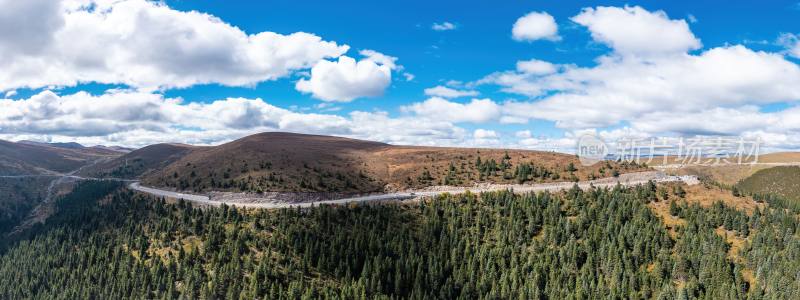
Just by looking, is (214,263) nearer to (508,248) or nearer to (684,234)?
(508,248)

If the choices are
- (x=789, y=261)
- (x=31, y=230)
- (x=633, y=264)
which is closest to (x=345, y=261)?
(x=633, y=264)

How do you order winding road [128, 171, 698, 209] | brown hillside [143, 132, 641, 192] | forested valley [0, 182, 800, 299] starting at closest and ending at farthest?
forested valley [0, 182, 800, 299] < winding road [128, 171, 698, 209] < brown hillside [143, 132, 641, 192]

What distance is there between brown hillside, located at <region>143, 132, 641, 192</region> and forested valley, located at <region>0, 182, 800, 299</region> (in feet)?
58.1

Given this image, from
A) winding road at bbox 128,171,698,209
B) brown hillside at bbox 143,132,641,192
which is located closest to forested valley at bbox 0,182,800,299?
winding road at bbox 128,171,698,209

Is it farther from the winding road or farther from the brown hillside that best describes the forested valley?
the brown hillside

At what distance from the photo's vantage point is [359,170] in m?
169

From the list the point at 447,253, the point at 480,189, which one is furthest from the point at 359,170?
the point at 447,253

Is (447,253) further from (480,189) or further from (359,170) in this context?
(359,170)

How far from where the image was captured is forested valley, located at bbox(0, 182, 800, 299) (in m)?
88.6

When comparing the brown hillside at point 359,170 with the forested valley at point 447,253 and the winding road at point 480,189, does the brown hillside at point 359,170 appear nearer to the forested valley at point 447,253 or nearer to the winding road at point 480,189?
the winding road at point 480,189

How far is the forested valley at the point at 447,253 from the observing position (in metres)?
88.6

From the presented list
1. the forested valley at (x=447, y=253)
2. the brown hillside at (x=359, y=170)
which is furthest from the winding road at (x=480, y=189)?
the forested valley at (x=447, y=253)

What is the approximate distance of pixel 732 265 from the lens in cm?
8712

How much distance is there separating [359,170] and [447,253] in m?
68.9
